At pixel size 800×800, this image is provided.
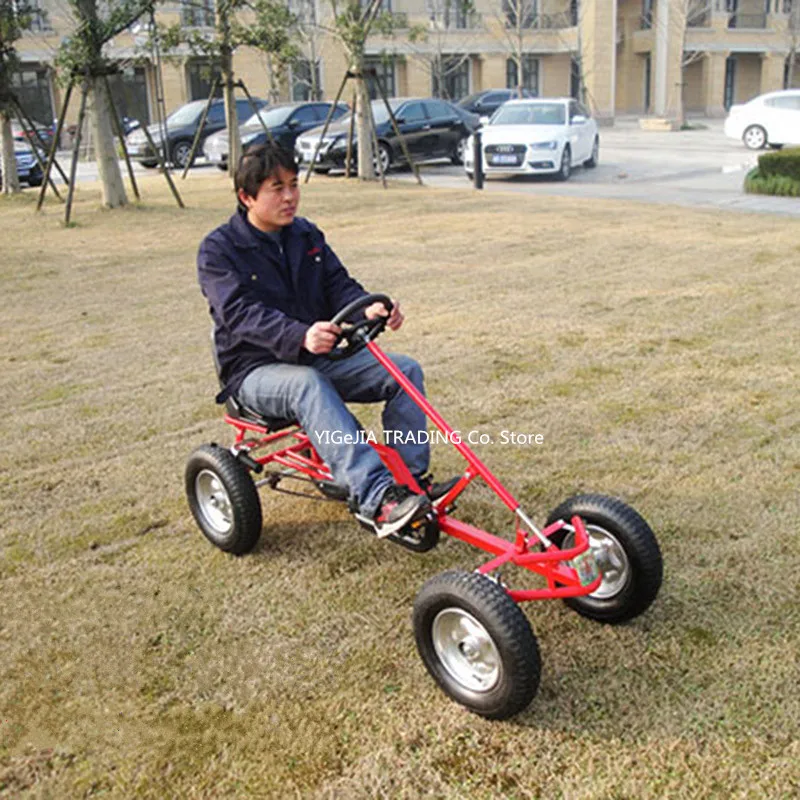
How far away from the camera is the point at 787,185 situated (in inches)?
505

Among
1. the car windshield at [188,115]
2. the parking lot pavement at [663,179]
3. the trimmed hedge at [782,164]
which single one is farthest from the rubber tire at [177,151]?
the trimmed hedge at [782,164]

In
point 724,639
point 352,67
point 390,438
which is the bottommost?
point 724,639

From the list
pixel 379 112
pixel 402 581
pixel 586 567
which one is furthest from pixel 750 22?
pixel 586 567

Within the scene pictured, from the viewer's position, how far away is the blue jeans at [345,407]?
113 inches

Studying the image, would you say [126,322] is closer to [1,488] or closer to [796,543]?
[1,488]

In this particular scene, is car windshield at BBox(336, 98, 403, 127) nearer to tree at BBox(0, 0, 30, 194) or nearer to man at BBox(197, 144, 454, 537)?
tree at BBox(0, 0, 30, 194)

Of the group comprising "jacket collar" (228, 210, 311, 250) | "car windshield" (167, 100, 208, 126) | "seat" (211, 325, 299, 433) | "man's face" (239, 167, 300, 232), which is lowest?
"seat" (211, 325, 299, 433)

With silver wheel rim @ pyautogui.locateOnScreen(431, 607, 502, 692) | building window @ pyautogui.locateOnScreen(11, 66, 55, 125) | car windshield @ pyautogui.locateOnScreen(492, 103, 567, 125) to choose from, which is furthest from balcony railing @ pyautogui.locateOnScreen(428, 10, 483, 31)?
silver wheel rim @ pyautogui.locateOnScreen(431, 607, 502, 692)

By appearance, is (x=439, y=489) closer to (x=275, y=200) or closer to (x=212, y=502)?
(x=212, y=502)

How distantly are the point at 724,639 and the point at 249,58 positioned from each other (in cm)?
3820

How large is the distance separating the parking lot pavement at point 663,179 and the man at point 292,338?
9482 mm

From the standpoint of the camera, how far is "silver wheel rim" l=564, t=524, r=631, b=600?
269 cm

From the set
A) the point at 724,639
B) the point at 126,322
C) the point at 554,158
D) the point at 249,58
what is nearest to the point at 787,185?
the point at 554,158

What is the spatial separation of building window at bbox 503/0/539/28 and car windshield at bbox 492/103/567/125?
24.4m
